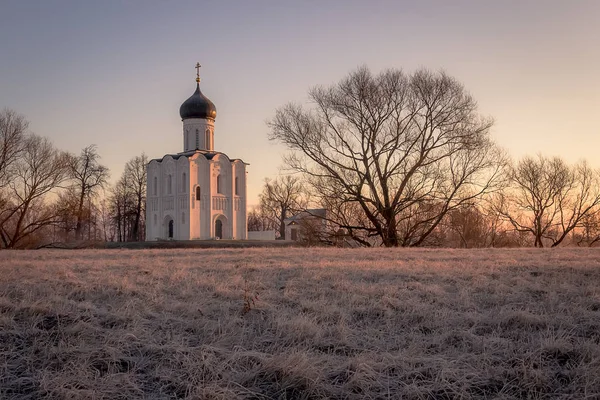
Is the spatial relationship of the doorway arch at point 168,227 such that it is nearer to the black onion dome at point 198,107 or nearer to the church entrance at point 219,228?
the church entrance at point 219,228

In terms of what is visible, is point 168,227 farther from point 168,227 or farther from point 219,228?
point 219,228

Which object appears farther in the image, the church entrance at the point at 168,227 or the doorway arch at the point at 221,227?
the doorway arch at the point at 221,227

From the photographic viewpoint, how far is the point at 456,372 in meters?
4.52

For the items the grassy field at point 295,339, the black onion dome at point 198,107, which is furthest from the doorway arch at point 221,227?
the grassy field at point 295,339

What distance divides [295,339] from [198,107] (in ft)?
165

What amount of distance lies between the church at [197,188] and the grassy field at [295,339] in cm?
4485

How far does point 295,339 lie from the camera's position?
5.39 meters

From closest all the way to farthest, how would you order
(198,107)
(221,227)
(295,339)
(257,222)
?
(295,339), (198,107), (221,227), (257,222)

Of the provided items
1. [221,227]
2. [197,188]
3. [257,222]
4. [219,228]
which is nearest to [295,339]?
[197,188]

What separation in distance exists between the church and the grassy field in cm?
4485

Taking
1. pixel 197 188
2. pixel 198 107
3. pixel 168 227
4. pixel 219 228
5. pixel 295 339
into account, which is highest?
pixel 198 107

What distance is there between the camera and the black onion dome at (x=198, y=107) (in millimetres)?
53688

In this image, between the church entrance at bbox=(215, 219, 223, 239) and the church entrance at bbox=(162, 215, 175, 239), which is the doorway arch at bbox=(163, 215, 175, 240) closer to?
the church entrance at bbox=(162, 215, 175, 239)

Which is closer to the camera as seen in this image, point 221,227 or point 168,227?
point 168,227
